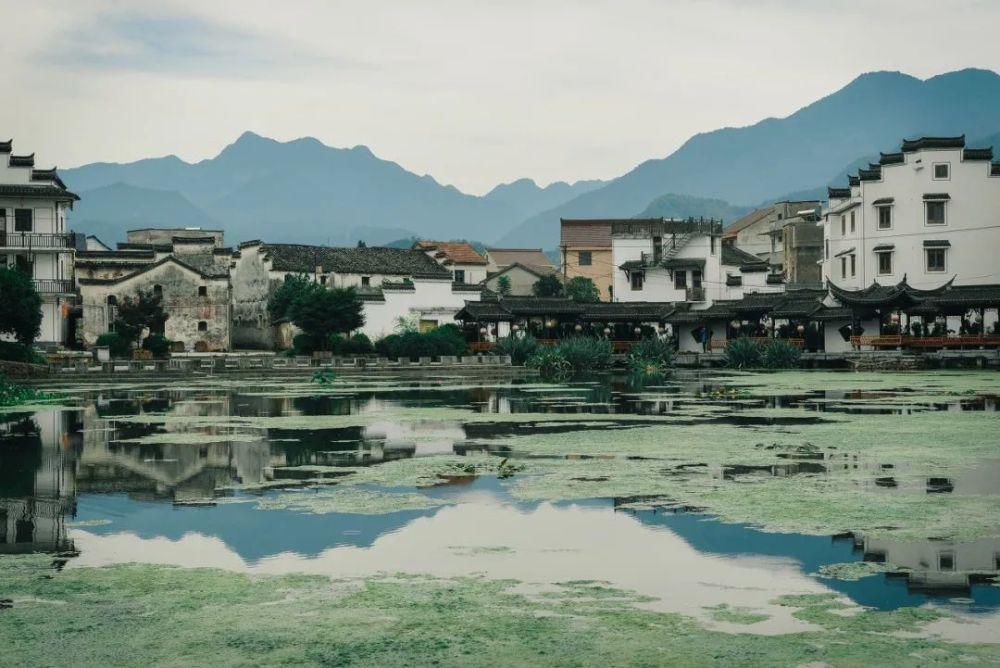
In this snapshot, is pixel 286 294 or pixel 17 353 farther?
pixel 286 294

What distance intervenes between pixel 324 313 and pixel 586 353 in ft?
45.9

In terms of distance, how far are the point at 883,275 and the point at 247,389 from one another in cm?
3488

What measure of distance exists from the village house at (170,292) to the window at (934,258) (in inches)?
1436

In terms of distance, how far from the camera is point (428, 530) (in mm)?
12672

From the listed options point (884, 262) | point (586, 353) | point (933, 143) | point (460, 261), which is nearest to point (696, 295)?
point (884, 262)

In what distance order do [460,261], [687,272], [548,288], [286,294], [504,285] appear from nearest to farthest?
[286,294] < [687,272] < [504,285] < [460,261] < [548,288]

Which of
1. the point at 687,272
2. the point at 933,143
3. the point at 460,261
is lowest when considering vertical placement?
the point at 687,272

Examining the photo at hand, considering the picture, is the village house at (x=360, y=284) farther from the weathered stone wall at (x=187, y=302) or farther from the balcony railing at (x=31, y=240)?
the balcony railing at (x=31, y=240)

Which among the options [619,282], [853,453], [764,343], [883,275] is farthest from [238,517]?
[619,282]

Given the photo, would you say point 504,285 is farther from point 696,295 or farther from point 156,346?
point 156,346

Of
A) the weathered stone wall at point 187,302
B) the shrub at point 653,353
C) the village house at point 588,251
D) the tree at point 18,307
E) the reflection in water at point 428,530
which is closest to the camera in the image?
the reflection in water at point 428,530

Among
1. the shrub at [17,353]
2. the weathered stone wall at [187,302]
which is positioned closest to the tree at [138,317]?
the weathered stone wall at [187,302]

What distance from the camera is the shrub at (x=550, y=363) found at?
169ft

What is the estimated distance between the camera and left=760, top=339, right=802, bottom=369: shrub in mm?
55219
